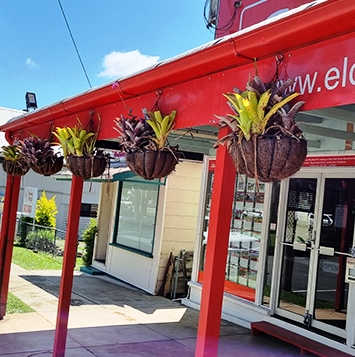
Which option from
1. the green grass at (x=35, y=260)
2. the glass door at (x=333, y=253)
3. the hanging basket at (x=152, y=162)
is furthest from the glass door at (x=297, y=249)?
the green grass at (x=35, y=260)

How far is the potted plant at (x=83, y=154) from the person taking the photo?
4.51m

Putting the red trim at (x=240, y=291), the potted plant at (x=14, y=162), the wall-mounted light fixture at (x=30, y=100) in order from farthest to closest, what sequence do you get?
the wall-mounted light fixture at (x=30, y=100)
the red trim at (x=240, y=291)
the potted plant at (x=14, y=162)

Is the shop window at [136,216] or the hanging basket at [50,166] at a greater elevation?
the hanging basket at [50,166]

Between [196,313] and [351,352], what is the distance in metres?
2.84

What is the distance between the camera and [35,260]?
1211 centimetres

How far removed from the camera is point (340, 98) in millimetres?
2414

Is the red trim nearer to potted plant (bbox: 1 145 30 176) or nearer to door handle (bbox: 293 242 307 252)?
door handle (bbox: 293 242 307 252)

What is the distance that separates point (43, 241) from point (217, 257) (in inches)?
473

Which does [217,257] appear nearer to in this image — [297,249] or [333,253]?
[333,253]

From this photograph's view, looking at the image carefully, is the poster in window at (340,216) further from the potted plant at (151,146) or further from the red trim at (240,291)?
the potted plant at (151,146)

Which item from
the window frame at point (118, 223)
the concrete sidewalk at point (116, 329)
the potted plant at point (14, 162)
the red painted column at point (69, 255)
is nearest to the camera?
the red painted column at point (69, 255)

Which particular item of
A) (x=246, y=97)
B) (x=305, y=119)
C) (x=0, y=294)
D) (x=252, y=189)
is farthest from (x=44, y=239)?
(x=246, y=97)

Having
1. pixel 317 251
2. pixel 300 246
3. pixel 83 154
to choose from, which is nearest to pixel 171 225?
pixel 300 246

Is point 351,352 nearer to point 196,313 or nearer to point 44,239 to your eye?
point 196,313
